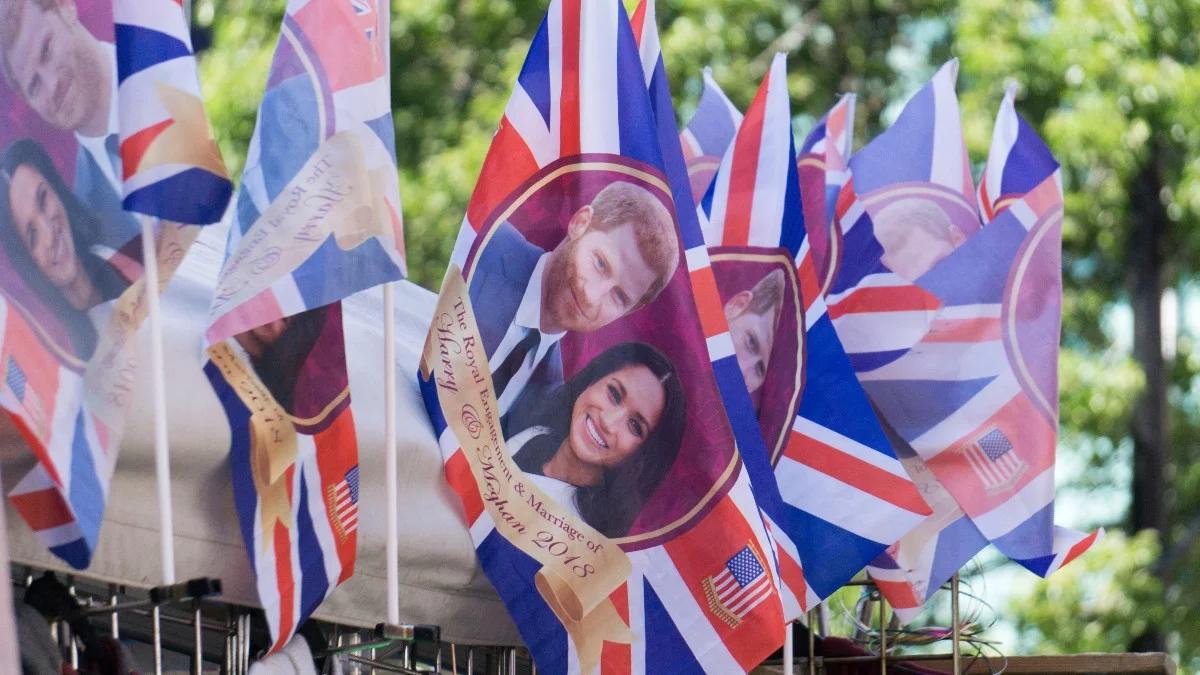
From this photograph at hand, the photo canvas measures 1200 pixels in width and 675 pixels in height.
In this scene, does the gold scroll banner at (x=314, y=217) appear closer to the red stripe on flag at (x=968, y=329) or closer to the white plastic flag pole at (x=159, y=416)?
the white plastic flag pole at (x=159, y=416)

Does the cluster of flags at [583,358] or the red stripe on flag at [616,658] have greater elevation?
the cluster of flags at [583,358]

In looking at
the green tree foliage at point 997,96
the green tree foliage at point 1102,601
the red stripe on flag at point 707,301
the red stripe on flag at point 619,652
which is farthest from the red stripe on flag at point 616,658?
the green tree foliage at point 1102,601

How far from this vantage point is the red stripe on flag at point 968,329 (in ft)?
20.2

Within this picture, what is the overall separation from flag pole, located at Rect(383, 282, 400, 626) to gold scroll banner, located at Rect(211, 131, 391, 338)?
20 cm

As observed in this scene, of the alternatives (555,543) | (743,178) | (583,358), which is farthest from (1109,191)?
(555,543)

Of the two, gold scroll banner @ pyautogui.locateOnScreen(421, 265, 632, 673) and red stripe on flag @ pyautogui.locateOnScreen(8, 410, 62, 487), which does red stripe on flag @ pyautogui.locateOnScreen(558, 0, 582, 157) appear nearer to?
gold scroll banner @ pyautogui.locateOnScreen(421, 265, 632, 673)

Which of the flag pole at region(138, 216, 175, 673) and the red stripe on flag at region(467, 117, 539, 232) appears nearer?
the flag pole at region(138, 216, 175, 673)

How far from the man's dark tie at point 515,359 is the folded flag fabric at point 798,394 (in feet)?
2.70

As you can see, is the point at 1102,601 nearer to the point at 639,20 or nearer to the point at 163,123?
the point at 639,20

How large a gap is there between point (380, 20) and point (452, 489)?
1.17 metres

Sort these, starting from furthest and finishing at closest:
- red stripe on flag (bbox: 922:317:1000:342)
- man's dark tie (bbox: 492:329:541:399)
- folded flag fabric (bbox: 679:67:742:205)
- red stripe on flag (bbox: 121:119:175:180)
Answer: folded flag fabric (bbox: 679:67:742:205) < red stripe on flag (bbox: 922:317:1000:342) < man's dark tie (bbox: 492:329:541:399) < red stripe on flag (bbox: 121:119:175:180)

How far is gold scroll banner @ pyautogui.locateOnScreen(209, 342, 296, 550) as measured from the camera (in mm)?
4027

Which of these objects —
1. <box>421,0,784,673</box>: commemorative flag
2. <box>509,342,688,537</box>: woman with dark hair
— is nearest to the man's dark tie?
<box>421,0,784,673</box>: commemorative flag

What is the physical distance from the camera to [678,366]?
4672 millimetres
